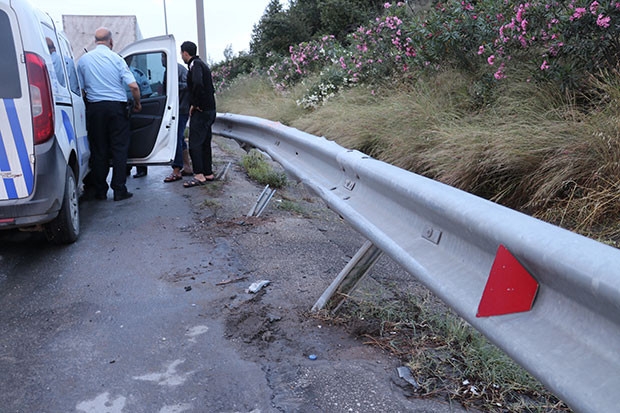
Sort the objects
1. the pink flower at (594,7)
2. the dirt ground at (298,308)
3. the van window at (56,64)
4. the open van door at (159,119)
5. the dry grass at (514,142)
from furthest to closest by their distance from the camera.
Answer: the open van door at (159,119) < the pink flower at (594,7) < the van window at (56,64) < the dry grass at (514,142) < the dirt ground at (298,308)

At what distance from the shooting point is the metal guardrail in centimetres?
140

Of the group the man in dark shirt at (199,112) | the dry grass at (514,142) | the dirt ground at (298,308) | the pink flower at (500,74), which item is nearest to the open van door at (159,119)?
the man in dark shirt at (199,112)

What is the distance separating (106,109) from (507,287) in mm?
5896

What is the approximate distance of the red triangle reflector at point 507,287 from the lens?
5.56 ft

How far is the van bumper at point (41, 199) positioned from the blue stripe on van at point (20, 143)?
0.16 feet

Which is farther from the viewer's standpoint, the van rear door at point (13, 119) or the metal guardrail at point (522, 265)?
the van rear door at point (13, 119)

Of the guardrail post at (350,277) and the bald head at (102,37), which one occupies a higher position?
the bald head at (102,37)

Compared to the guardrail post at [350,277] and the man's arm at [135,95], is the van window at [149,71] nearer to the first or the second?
the man's arm at [135,95]

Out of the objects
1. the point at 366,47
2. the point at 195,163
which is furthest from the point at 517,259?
the point at 366,47

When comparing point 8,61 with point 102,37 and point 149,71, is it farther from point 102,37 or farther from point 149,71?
point 149,71

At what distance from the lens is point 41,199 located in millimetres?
4586

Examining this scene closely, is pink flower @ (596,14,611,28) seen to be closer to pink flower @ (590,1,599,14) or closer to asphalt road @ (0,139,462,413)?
pink flower @ (590,1,599,14)

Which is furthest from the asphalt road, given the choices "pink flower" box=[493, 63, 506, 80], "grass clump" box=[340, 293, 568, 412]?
"pink flower" box=[493, 63, 506, 80]

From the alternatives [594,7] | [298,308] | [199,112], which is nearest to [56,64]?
[199,112]
